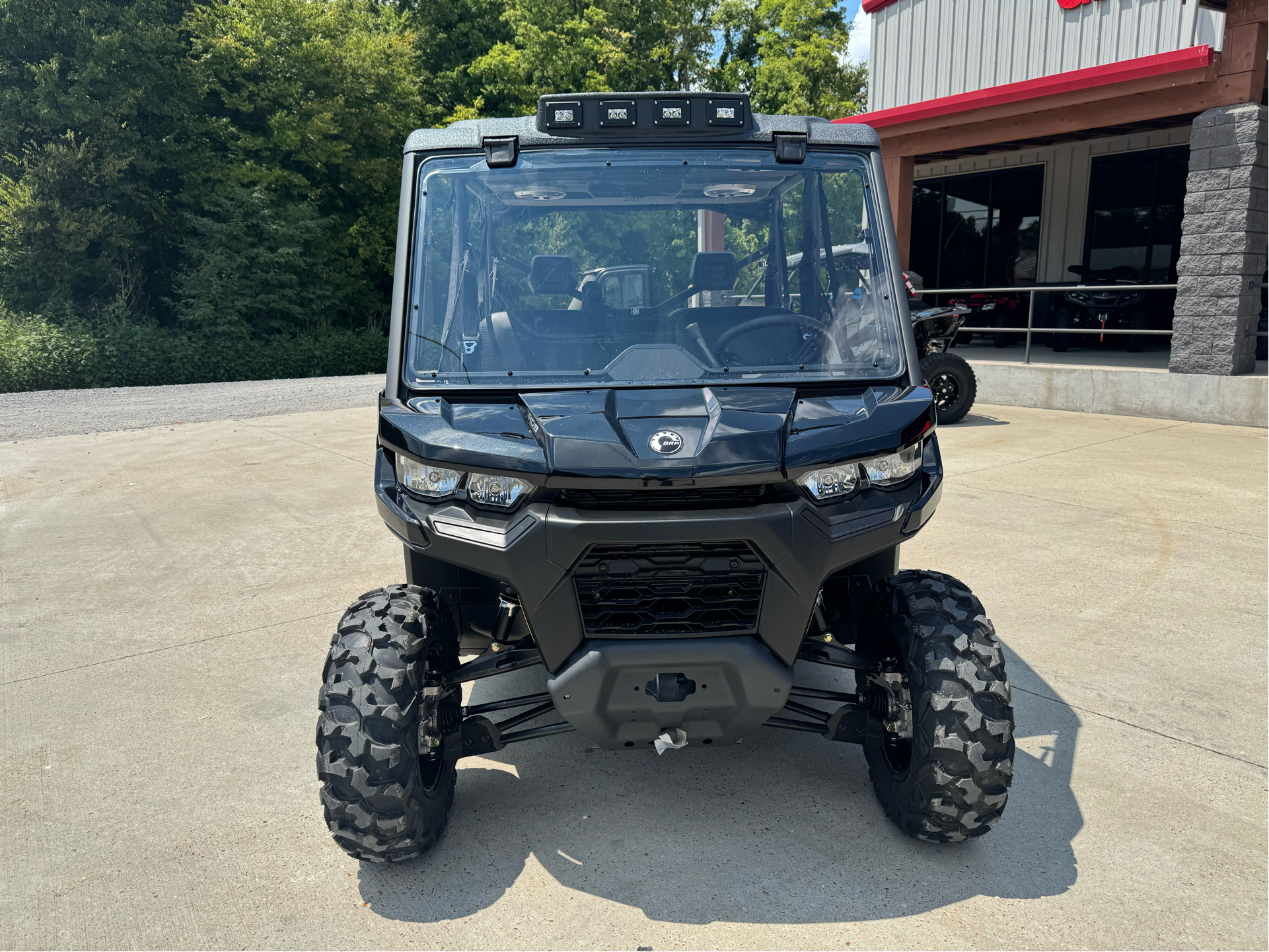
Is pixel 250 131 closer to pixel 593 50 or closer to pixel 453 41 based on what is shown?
pixel 453 41

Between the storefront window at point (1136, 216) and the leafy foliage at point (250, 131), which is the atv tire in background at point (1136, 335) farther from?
the leafy foliage at point (250, 131)

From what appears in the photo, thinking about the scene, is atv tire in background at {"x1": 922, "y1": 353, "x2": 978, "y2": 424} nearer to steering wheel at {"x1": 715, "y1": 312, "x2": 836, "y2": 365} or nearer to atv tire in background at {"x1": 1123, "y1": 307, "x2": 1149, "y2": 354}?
atv tire in background at {"x1": 1123, "y1": 307, "x2": 1149, "y2": 354}

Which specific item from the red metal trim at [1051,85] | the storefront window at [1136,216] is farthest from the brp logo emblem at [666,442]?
the storefront window at [1136,216]

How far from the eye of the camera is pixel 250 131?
25766 mm

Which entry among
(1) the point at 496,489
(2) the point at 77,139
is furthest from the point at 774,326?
(2) the point at 77,139

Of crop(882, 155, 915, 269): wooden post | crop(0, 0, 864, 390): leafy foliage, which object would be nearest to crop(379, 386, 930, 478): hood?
crop(882, 155, 915, 269): wooden post

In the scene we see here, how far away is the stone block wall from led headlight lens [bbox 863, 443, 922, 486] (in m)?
9.68

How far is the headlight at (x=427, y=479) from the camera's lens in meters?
2.65

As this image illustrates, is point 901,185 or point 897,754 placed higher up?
point 901,185

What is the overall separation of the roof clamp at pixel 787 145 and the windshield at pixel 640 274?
4 centimetres

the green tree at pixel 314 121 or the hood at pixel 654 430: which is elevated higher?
the green tree at pixel 314 121

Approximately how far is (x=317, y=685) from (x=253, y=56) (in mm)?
24720

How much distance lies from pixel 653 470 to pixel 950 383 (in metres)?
9.20

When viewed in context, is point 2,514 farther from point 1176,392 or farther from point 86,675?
point 1176,392
